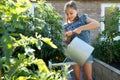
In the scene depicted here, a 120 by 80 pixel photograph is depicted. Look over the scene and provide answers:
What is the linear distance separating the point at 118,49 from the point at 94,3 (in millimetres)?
1915

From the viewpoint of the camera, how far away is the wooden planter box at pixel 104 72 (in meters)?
6.00

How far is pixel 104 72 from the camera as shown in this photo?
6660 mm

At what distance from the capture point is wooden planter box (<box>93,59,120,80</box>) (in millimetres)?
5997

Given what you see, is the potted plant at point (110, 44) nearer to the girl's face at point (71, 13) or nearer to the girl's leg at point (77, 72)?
the girl's leg at point (77, 72)

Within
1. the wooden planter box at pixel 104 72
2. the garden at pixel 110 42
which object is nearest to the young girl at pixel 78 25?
the wooden planter box at pixel 104 72

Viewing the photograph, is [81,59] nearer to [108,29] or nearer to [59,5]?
[108,29]

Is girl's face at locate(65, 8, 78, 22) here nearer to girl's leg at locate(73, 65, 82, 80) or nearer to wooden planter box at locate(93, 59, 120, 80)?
girl's leg at locate(73, 65, 82, 80)

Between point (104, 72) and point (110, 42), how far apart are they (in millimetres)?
1840

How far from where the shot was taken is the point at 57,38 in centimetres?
574

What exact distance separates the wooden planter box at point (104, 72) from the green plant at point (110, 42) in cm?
98

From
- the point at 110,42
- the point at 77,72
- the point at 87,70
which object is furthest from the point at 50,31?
the point at 110,42

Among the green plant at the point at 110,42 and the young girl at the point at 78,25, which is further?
the green plant at the point at 110,42

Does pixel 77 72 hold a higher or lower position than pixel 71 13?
lower

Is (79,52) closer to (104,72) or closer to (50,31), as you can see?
(50,31)
